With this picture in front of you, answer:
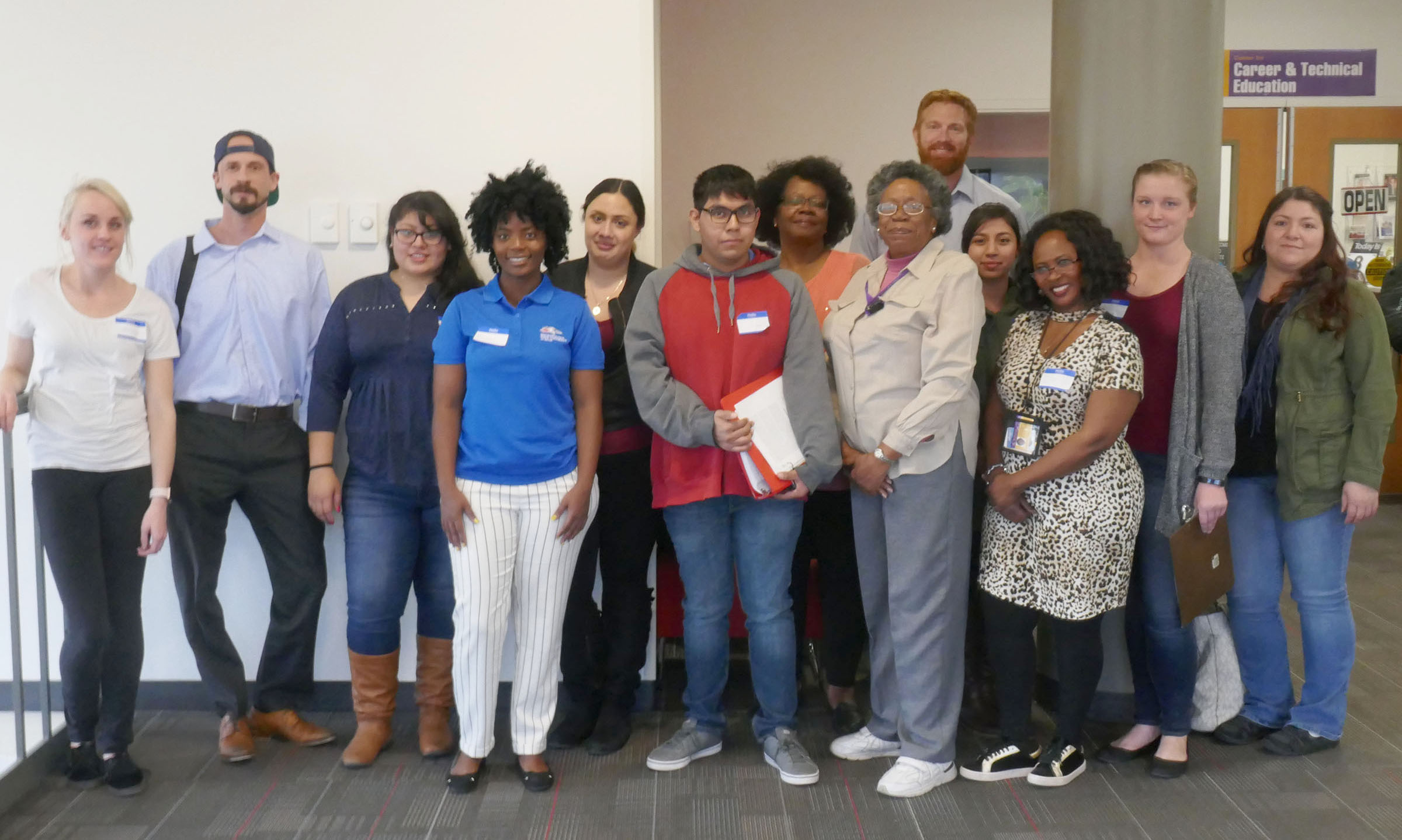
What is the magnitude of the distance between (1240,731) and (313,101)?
3.33m

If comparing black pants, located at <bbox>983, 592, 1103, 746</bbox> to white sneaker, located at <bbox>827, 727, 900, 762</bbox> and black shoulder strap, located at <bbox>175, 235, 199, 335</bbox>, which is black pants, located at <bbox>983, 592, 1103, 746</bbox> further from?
black shoulder strap, located at <bbox>175, 235, 199, 335</bbox>

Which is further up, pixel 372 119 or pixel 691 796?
pixel 372 119

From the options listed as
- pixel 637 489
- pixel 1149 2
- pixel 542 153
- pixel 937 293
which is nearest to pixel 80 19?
pixel 542 153

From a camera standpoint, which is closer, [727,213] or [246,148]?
[727,213]

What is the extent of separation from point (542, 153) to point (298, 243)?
2.53 ft

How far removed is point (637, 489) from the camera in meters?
2.93

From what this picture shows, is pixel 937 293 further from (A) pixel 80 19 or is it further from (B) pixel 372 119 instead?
(A) pixel 80 19

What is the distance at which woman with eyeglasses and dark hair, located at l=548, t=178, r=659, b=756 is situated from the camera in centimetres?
288

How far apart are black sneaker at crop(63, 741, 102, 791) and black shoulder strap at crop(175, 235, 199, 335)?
3.74 ft

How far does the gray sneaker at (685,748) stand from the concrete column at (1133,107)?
1220 mm

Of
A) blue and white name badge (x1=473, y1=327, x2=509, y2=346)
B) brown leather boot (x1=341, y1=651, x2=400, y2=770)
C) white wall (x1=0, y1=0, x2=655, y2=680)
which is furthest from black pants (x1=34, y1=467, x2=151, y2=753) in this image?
blue and white name badge (x1=473, y1=327, x2=509, y2=346)

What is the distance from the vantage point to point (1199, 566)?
2.76 metres

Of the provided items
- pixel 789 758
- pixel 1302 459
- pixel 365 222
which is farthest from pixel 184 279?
pixel 1302 459

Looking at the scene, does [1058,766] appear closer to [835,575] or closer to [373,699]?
[835,575]
